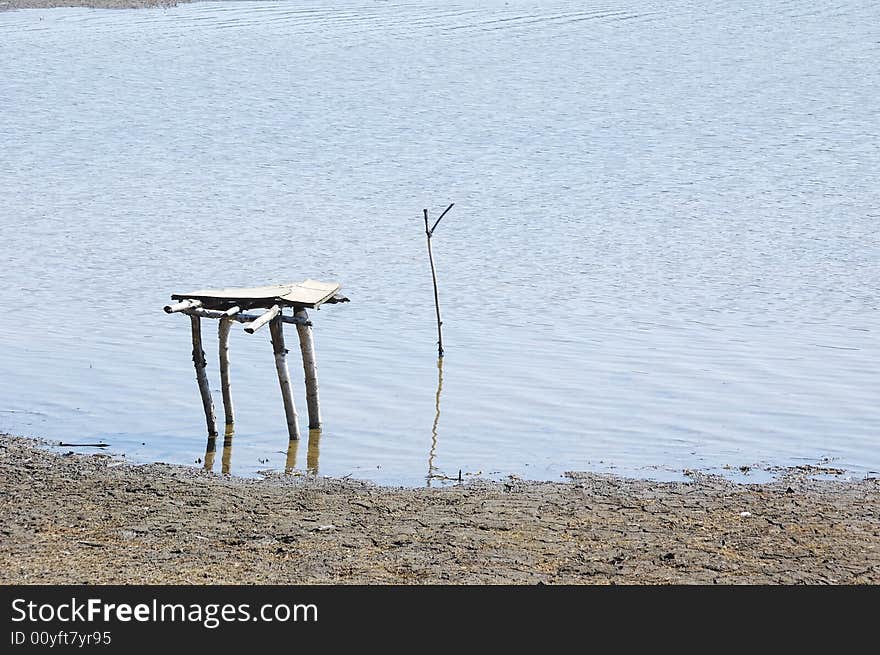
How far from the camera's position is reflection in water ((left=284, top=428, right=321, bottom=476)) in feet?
35.1

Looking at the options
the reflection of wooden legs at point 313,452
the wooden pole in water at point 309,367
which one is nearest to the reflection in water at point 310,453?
the reflection of wooden legs at point 313,452

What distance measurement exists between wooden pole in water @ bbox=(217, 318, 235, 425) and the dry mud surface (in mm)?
1367

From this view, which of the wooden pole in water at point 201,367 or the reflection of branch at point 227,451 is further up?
the wooden pole in water at point 201,367

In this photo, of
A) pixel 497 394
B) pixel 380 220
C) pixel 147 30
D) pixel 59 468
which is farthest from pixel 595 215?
pixel 147 30

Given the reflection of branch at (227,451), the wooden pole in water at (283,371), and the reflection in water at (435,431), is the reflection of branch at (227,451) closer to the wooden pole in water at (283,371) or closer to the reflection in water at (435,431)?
the wooden pole in water at (283,371)

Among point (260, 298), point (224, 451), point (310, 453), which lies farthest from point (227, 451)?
point (260, 298)

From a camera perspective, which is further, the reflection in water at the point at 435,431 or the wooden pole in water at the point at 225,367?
the wooden pole in water at the point at 225,367

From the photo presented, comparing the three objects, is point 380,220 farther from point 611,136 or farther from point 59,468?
point 59,468

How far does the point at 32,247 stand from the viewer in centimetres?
2225

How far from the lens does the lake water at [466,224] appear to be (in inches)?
484

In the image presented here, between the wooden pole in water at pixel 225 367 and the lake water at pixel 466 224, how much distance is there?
0.25m

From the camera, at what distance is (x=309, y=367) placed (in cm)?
1149

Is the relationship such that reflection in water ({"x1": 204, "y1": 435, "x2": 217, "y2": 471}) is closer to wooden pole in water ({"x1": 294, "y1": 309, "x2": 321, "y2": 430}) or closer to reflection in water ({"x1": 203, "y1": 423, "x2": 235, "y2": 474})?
reflection in water ({"x1": 203, "y1": 423, "x2": 235, "y2": 474})

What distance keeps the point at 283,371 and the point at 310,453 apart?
2.32 ft
